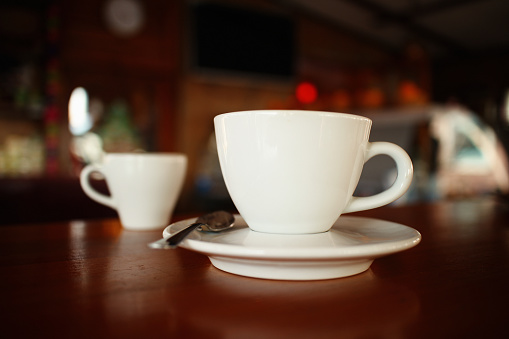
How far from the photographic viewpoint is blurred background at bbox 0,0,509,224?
2.46 metres

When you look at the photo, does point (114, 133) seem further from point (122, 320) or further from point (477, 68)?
point (477, 68)

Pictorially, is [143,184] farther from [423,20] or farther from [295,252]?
[423,20]

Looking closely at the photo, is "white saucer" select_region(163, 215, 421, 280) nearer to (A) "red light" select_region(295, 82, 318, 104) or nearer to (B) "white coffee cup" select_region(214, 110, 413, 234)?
(B) "white coffee cup" select_region(214, 110, 413, 234)

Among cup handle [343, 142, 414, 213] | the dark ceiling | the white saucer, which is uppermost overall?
the dark ceiling

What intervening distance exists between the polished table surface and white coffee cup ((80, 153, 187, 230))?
5.8 inches

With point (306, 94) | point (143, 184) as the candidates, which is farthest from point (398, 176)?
point (306, 94)

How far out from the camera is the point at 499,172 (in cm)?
372

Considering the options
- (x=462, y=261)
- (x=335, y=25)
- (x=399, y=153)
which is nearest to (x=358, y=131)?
(x=399, y=153)

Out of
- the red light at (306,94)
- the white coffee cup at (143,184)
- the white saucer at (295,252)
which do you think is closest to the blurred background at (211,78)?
the red light at (306,94)

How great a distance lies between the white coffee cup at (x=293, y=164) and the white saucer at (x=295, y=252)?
0.02 meters

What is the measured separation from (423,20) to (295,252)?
4.89 metres

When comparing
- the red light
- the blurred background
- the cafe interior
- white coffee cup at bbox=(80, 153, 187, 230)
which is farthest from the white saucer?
the red light

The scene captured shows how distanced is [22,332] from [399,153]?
35 centimetres

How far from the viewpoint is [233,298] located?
266 millimetres
